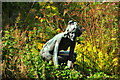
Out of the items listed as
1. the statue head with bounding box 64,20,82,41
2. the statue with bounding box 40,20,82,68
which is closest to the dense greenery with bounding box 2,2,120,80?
the statue with bounding box 40,20,82,68

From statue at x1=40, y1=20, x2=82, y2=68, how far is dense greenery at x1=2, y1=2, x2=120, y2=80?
0.55ft

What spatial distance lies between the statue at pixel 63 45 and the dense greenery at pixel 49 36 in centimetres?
17

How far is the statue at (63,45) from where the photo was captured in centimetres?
347

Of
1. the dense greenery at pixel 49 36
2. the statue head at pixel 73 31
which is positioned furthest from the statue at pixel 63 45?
the dense greenery at pixel 49 36

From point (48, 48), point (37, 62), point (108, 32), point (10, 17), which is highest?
point (10, 17)

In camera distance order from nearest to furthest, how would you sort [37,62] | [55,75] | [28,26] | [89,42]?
1. [55,75]
2. [37,62]
3. [89,42]
4. [28,26]

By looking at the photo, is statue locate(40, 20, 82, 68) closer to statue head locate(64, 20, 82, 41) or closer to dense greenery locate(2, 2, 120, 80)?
statue head locate(64, 20, 82, 41)

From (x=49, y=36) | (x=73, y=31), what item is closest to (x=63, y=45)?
(x=73, y=31)

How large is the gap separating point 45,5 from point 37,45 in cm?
202

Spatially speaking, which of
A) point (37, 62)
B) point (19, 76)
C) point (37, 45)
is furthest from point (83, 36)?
point (19, 76)

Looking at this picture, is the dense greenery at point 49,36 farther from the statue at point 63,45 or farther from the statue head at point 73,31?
the statue head at point 73,31

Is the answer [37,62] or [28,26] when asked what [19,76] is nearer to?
[37,62]

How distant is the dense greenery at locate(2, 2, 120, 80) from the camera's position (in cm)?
360

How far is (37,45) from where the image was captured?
4.99 m
